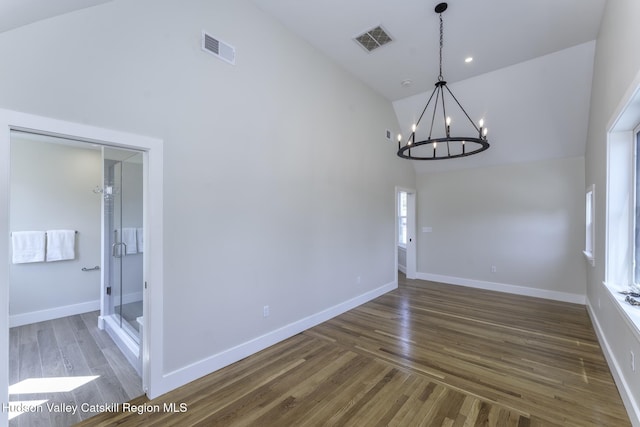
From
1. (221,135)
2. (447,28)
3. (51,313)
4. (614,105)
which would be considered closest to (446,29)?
(447,28)

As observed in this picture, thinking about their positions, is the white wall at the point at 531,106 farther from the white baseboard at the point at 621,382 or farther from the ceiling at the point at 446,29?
the white baseboard at the point at 621,382

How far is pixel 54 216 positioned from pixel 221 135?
139 inches

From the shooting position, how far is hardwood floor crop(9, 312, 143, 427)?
7.12ft

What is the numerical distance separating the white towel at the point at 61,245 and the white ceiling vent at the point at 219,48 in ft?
12.4

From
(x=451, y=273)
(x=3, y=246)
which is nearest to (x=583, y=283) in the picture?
(x=451, y=273)

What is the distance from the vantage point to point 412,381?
2557 millimetres

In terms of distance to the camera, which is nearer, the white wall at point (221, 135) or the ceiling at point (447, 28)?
the white wall at point (221, 135)

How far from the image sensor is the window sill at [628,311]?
1884 millimetres

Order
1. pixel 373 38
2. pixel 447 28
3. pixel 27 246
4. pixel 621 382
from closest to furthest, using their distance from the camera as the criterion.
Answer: pixel 621 382, pixel 447 28, pixel 373 38, pixel 27 246

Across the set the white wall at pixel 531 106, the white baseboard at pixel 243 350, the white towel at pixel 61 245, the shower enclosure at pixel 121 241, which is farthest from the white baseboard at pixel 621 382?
the white towel at pixel 61 245

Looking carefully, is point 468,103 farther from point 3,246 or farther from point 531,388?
point 3,246

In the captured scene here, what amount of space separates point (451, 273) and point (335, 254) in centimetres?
345

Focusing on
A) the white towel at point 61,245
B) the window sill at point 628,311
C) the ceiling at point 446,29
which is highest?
the ceiling at point 446,29

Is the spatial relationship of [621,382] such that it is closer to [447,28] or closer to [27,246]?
[447,28]
